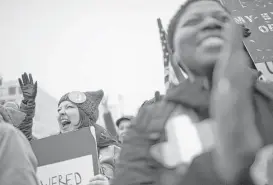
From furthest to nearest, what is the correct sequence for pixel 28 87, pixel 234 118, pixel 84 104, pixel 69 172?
pixel 28 87
pixel 84 104
pixel 69 172
pixel 234 118

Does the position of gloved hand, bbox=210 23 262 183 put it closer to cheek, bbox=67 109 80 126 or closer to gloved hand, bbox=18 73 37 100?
cheek, bbox=67 109 80 126

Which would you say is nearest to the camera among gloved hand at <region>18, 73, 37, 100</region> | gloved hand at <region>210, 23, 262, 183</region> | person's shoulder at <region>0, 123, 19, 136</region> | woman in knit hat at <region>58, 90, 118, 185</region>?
gloved hand at <region>210, 23, 262, 183</region>

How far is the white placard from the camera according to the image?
191 centimetres

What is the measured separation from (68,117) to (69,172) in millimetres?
522

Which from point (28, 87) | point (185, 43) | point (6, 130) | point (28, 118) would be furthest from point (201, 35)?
point (28, 87)

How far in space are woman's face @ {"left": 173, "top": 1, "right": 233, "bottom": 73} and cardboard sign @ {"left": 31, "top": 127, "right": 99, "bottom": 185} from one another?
124cm

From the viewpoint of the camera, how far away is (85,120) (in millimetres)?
2426

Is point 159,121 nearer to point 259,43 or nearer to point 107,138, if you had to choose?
point 259,43

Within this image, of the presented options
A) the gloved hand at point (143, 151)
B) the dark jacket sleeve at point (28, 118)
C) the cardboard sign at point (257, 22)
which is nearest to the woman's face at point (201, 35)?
the gloved hand at point (143, 151)

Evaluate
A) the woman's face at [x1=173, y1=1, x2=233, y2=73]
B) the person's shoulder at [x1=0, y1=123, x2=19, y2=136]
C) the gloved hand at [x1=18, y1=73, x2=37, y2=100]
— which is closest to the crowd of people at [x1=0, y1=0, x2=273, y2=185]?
the woman's face at [x1=173, y1=1, x2=233, y2=73]

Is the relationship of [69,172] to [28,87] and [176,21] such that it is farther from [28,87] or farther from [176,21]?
[176,21]

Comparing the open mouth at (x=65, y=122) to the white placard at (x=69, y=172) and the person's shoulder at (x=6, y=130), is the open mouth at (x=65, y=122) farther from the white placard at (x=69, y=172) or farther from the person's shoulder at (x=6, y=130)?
the person's shoulder at (x=6, y=130)

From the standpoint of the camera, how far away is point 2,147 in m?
1.28

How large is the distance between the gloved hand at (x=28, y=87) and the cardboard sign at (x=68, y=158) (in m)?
0.77
